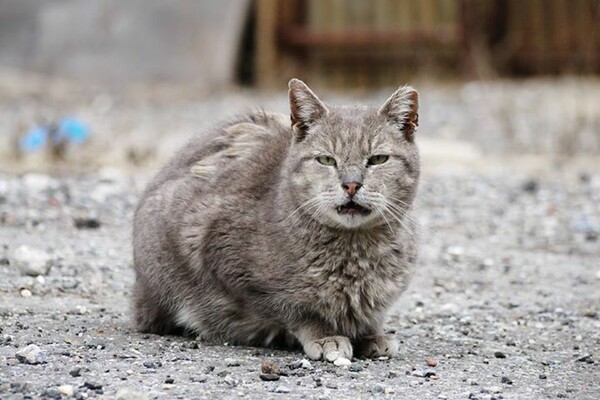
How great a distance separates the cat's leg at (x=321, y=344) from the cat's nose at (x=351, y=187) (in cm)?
63

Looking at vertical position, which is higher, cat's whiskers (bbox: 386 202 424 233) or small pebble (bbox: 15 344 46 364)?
cat's whiskers (bbox: 386 202 424 233)

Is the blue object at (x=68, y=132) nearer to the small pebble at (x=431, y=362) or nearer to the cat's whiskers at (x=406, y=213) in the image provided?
the cat's whiskers at (x=406, y=213)

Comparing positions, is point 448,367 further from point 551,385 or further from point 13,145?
point 13,145

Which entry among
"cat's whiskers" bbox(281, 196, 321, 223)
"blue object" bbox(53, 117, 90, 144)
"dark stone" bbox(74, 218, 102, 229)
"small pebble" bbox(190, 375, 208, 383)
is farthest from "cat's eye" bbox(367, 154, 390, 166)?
"blue object" bbox(53, 117, 90, 144)

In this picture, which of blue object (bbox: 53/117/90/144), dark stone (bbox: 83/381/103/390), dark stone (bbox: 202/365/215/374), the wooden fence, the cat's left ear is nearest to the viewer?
dark stone (bbox: 83/381/103/390)

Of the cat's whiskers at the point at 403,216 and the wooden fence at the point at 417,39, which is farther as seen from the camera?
the wooden fence at the point at 417,39

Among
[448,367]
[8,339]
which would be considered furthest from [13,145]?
[448,367]

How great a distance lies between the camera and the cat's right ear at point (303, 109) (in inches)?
190

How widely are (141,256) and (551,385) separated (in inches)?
74.1

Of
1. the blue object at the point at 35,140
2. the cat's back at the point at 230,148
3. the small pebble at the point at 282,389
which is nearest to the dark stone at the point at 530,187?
the blue object at the point at 35,140

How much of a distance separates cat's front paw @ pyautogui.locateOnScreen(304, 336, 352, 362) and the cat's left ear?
3.02 ft

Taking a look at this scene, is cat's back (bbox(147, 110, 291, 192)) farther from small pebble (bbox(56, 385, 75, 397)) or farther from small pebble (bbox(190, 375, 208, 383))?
small pebble (bbox(56, 385, 75, 397))

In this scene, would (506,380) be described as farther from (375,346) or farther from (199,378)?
(199,378)

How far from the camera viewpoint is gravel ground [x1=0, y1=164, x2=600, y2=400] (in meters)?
4.31
